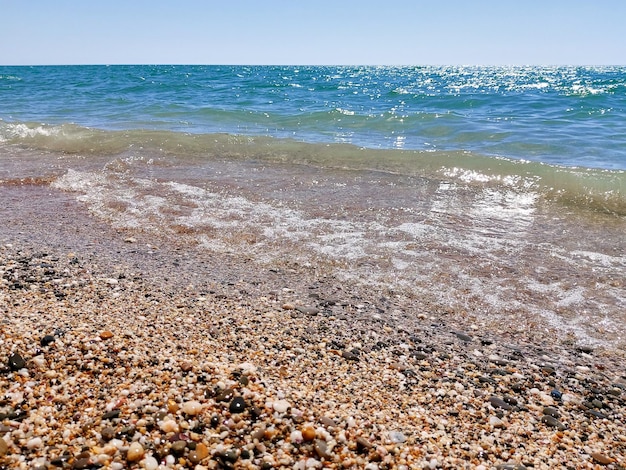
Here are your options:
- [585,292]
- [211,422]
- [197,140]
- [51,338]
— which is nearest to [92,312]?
[51,338]

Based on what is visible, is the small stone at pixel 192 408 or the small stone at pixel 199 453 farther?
the small stone at pixel 192 408

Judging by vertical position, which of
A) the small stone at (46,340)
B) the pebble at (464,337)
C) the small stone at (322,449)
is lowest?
the pebble at (464,337)

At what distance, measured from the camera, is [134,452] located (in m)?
2.11

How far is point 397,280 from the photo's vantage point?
466 centimetres

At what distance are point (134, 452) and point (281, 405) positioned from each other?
777 mm

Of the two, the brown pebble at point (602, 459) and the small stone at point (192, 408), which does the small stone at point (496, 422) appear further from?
the small stone at point (192, 408)

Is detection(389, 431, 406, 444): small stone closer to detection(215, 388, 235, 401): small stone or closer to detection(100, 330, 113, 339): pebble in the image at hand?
detection(215, 388, 235, 401): small stone

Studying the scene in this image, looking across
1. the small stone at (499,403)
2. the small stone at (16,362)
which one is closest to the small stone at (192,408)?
the small stone at (16,362)

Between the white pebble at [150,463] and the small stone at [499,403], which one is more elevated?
Answer: the white pebble at [150,463]

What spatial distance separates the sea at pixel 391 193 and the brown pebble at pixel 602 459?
1.48 metres

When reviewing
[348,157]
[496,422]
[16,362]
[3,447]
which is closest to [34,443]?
[3,447]

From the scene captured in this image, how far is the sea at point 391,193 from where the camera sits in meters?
4.71

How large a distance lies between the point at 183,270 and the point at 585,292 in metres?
4.05

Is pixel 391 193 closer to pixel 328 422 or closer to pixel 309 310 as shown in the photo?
pixel 309 310
